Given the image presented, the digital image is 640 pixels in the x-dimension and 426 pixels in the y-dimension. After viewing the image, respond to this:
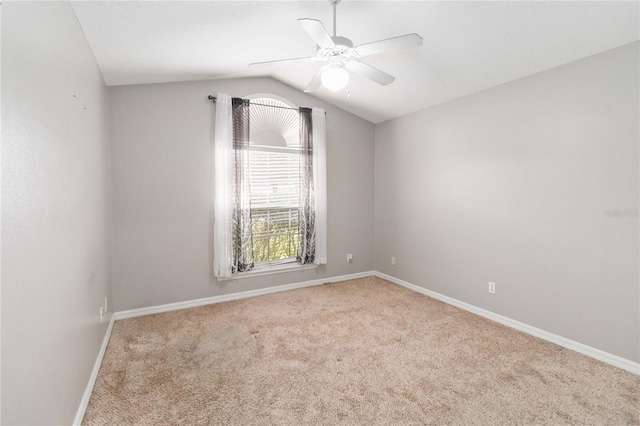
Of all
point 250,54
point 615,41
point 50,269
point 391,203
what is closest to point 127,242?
point 50,269

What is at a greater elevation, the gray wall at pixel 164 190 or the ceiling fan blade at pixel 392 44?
the ceiling fan blade at pixel 392 44

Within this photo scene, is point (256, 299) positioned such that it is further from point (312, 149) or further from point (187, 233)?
point (312, 149)

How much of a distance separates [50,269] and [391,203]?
150 inches

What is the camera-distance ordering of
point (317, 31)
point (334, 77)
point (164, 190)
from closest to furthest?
point (317, 31)
point (334, 77)
point (164, 190)

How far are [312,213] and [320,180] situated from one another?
18.0 inches

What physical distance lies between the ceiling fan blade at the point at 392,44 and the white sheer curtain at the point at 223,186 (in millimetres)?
2060

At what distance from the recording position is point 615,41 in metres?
2.18

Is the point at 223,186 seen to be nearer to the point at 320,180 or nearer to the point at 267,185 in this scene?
the point at 267,185

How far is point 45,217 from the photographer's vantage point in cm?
135

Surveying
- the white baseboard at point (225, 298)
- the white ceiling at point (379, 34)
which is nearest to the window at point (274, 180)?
the white baseboard at point (225, 298)

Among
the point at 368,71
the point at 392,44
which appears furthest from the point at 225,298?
the point at 392,44

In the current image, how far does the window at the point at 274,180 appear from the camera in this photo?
387 cm

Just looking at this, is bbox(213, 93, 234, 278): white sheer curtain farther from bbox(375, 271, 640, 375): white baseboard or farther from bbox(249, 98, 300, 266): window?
bbox(375, 271, 640, 375): white baseboard

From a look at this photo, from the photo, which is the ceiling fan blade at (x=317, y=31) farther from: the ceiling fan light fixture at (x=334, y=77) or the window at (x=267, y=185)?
the window at (x=267, y=185)
